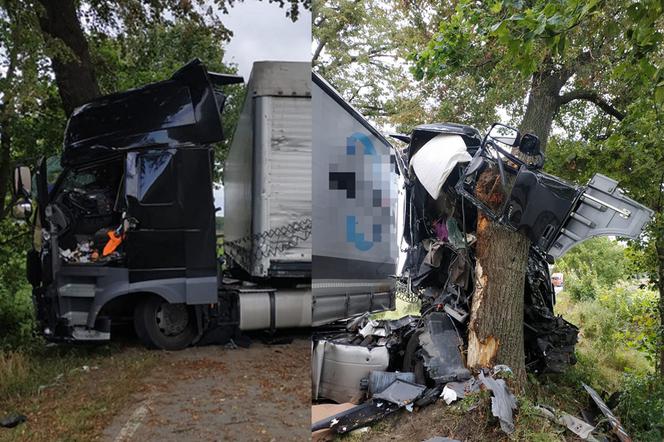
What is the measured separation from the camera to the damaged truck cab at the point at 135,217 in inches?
43.9

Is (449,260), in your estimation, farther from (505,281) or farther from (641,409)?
(641,409)

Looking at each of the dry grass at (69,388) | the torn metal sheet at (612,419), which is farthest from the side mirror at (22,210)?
the torn metal sheet at (612,419)

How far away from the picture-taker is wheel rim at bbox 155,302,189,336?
1.20m

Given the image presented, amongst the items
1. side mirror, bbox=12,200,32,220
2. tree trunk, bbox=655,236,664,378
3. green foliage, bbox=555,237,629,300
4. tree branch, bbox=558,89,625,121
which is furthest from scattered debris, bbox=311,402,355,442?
tree trunk, bbox=655,236,664,378

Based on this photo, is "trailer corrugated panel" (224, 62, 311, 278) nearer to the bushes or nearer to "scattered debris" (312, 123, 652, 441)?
"scattered debris" (312, 123, 652, 441)

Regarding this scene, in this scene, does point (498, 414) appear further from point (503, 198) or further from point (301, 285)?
point (301, 285)

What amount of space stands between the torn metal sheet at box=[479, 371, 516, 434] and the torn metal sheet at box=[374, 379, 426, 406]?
41 centimetres

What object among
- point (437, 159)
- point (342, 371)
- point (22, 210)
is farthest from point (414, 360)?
point (22, 210)

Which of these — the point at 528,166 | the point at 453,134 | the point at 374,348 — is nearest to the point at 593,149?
the point at 528,166

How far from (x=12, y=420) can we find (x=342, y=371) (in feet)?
2.51

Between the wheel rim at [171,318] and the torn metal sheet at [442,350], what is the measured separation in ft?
2.61

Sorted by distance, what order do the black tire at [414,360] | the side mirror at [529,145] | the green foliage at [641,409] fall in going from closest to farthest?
the black tire at [414,360], the side mirror at [529,145], the green foliage at [641,409]

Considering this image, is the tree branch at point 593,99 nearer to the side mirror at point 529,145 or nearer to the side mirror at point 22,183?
the side mirror at point 529,145

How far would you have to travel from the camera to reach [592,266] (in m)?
2.30
